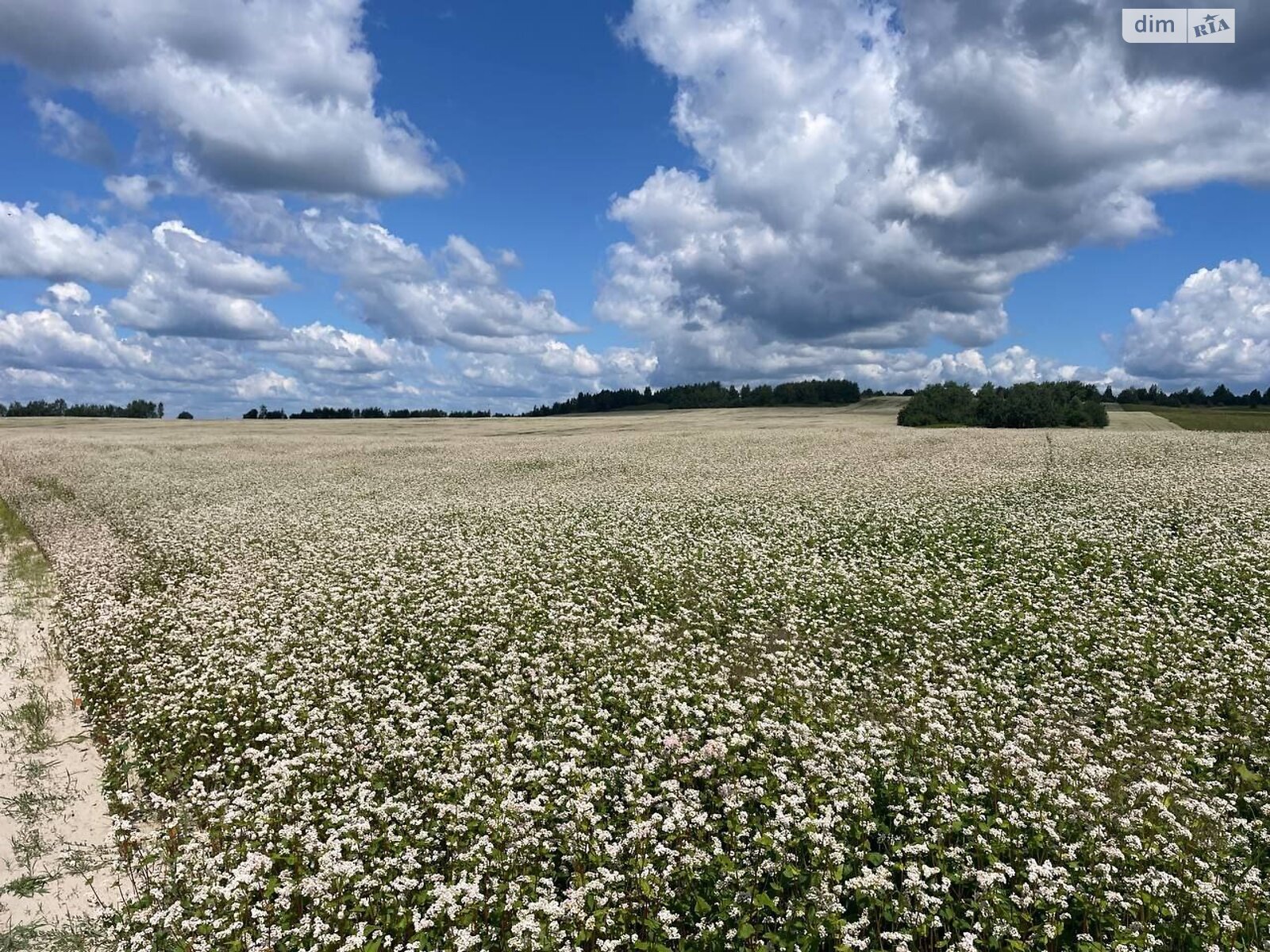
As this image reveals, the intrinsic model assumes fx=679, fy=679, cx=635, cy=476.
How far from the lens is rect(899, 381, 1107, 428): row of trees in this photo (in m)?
82.9

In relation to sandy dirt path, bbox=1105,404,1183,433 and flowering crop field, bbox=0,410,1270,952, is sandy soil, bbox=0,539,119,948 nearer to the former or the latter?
Result: flowering crop field, bbox=0,410,1270,952

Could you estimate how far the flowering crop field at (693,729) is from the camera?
6.25m

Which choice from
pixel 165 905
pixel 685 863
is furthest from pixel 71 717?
pixel 685 863

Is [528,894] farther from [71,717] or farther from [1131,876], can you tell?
[71,717]

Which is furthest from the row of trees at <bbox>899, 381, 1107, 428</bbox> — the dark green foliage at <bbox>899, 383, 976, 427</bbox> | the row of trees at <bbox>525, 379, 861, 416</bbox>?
the row of trees at <bbox>525, 379, 861, 416</bbox>

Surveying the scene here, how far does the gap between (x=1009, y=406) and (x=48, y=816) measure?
9810 cm

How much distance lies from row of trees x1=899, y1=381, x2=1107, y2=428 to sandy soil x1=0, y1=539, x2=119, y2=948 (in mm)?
86211

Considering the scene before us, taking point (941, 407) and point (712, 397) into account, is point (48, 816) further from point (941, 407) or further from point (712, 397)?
point (712, 397)

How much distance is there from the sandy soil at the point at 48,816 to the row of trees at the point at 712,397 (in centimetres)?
13597

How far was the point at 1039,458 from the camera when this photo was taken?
37594 millimetres

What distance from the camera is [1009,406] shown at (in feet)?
289

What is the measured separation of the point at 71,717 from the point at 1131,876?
14670mm

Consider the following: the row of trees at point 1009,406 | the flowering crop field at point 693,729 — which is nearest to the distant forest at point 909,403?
the row of trees at point 1009,406

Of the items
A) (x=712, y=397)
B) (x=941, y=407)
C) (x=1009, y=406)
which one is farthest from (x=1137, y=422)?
(x=712, y=397)
